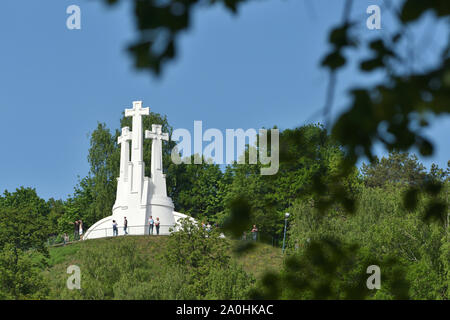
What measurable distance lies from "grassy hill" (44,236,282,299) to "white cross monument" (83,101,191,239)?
7.90 ft

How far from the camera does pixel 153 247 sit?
49250mm

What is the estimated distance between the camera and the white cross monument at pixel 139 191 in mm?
54125

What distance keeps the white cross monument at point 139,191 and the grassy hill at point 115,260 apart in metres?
2.41

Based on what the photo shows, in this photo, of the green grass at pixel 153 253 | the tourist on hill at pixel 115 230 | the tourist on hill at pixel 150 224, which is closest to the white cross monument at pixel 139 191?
the tourist on hill at pixel 150 224

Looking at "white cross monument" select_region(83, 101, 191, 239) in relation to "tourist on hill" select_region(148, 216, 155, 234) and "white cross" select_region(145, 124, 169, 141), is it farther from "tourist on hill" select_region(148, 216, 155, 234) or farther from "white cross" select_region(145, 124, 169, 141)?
"tourist on hill" select_region(148, 216, 155, 234)

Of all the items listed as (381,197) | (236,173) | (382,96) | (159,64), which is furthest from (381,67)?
(236,173)

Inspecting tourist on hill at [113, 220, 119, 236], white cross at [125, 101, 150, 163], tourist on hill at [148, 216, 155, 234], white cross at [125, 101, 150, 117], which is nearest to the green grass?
tourist on hill at [148, 216, 155, 234]

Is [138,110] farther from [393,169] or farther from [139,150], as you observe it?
[393,169]

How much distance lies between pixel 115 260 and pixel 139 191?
16.6 metres

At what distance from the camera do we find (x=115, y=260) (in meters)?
38.1

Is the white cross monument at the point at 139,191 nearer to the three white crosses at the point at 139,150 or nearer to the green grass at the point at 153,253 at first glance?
the three white crosses at the point at 139,150

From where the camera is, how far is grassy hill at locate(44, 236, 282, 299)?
36.1m

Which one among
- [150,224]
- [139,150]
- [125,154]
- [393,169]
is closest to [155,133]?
[139,150]

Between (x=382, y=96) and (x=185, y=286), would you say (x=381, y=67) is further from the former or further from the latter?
(x=185, y=286)
